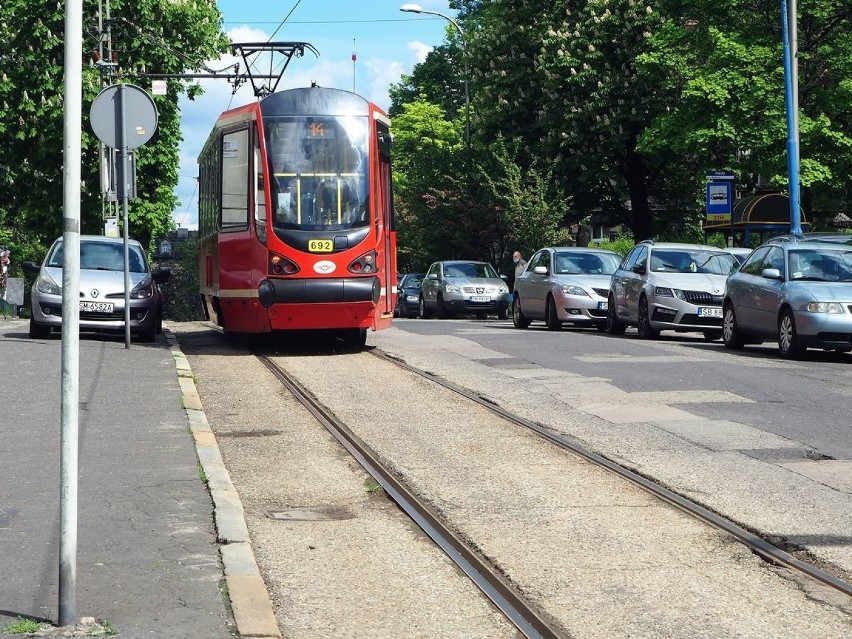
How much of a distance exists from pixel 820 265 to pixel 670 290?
3933mm

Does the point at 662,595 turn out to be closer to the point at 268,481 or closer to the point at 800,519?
the point at 800,519

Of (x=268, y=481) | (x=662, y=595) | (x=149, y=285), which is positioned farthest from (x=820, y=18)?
(x=662, y=595)

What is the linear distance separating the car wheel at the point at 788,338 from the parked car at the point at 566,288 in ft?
24.6

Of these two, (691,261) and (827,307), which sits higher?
(691,261)

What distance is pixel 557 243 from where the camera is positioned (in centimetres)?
4600

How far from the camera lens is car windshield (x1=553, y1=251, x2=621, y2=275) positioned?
27531mm

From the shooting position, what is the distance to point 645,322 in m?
23.5

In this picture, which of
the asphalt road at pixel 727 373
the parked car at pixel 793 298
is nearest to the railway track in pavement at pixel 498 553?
the asphalt road at pixel 727 373

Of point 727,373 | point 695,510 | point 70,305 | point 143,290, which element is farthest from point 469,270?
point 70,305

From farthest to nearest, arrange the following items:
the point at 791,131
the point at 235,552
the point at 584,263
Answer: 1. the point at 791,131
2. the point at 584,263
3. the point at 235,552

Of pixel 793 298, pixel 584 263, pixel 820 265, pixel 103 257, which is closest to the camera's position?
pixel 793 298

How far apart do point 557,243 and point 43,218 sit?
16205 mm

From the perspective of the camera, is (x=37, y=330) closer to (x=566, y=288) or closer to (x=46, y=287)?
(x=46, y=287)

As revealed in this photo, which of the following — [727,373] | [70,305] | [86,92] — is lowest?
[727,373]
